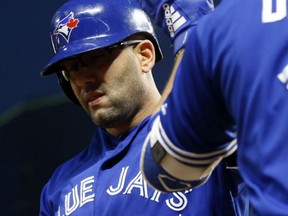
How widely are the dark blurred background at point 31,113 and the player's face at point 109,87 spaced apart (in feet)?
1.95

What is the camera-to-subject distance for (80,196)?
6.86 ft

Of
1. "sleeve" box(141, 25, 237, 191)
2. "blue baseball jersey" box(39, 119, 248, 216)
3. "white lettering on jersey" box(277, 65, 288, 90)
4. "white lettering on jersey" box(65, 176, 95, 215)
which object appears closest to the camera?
"white lettering on jersey" box(277, 65, 288, 90)

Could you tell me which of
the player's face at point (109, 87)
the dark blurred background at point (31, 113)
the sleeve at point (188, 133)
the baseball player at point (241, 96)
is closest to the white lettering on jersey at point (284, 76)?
the baseball player at point (241, 96)

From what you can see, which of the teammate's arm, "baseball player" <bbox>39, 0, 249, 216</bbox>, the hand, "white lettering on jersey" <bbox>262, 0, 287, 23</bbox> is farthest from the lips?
"white lettering on jersey" <bbox>262, 0, 287, 23</bbox>

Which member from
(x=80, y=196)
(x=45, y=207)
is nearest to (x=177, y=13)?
(x=80, y=196)

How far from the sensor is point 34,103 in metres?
2.79

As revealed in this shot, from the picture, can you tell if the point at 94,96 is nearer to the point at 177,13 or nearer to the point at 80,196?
the point at 80,196

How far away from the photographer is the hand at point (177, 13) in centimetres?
166

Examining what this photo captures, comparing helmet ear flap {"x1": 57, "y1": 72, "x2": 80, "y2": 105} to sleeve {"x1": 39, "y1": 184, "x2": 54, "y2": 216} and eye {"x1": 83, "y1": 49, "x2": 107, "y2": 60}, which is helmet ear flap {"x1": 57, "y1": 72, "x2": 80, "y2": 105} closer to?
eye {"x1": 83, "y1": 49, "x2": 107, "y2": 60}

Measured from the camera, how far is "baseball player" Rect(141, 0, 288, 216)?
39.1 inches

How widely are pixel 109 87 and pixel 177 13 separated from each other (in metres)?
0.51

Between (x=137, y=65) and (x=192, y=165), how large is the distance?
1016 millimetres

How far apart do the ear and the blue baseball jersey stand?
181 mm

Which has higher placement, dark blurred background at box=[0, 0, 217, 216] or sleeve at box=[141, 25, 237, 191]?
sleeve at box=[141, 25, 237, 191]
